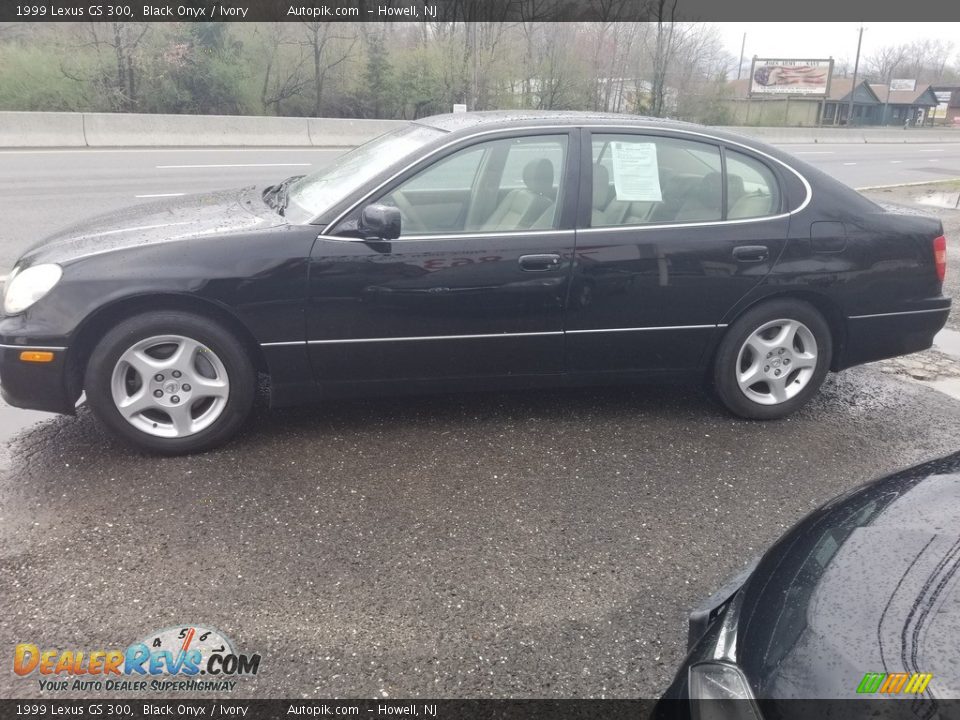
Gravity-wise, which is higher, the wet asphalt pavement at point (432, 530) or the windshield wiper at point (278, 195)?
the windshield wiper at point (278, 195)

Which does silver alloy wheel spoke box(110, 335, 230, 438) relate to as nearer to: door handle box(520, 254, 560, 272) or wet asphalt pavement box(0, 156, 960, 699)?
wet asphalt pavement box(0, 156, 960, 699)

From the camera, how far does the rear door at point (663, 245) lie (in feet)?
13.3

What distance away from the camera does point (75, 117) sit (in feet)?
58.8

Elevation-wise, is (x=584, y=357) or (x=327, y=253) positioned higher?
(x=327, y=253)

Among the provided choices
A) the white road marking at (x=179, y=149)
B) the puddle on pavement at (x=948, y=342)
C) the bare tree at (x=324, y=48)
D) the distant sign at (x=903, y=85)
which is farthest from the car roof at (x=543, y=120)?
the distant sign at (x=903, y=85)

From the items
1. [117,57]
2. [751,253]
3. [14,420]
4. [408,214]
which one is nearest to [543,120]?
[408,214]

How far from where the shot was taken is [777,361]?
4379 millimetres

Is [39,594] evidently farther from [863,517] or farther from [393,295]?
[863,517]

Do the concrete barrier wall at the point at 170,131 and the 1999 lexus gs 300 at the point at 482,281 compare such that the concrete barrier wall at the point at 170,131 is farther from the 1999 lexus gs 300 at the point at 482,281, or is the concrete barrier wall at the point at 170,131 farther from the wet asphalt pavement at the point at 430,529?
the wet asphalt pavement at the point at 430,529

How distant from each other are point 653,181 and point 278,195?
6.81 ft

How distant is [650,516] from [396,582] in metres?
1.17

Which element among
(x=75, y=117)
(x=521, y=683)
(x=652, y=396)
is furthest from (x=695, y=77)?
(x=521, y=683)

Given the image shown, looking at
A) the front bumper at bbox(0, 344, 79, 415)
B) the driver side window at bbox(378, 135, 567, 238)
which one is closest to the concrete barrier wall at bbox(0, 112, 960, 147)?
the driver side window at bbox(378, 135, 567, 238)

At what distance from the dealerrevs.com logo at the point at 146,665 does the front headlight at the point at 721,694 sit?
1402 millimetres
